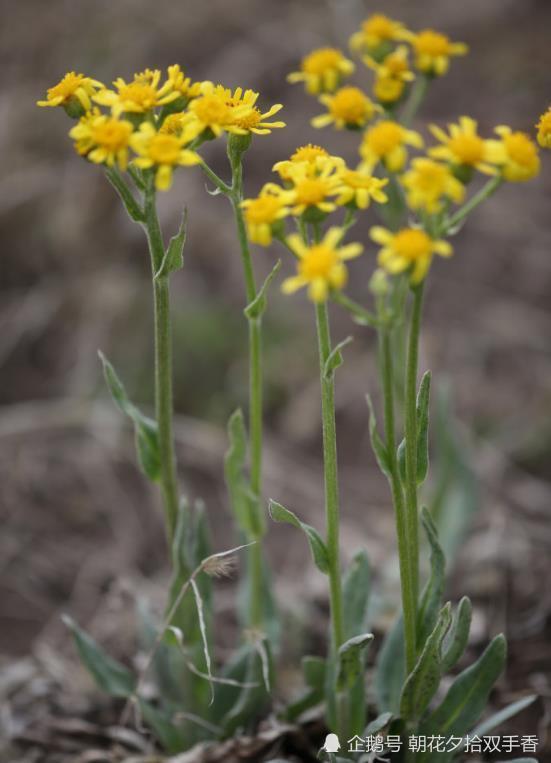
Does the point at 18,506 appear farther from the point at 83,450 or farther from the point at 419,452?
the point at 419,452

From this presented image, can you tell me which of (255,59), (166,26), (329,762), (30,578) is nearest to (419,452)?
(329,762)

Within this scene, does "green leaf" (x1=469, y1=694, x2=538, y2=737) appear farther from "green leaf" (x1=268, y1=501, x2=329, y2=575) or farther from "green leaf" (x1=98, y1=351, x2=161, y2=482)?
"green leaf" (x1=98, y1=351, x2=161, y2=482)

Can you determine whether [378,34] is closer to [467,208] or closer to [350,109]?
[350,109]

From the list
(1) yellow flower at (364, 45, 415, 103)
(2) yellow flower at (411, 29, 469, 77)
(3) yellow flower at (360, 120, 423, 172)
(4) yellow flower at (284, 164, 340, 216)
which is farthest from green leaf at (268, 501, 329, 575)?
(2) yellow flower at (411, 29, 469, 77)

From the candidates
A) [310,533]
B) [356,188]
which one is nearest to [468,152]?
[356,188]

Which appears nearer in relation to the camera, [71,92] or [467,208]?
[467,208]
